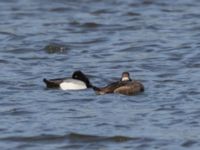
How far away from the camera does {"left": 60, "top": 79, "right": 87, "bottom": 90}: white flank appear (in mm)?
17234

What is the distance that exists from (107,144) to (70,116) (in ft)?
5.27

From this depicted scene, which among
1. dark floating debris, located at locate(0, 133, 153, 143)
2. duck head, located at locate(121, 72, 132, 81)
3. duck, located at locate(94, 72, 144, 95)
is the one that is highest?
duck head, located at locate(121, 72, 132, 81)

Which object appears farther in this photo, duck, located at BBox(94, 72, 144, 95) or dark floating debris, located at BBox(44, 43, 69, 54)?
dark floating debris, located at BBox(44, 43, 69, 54)

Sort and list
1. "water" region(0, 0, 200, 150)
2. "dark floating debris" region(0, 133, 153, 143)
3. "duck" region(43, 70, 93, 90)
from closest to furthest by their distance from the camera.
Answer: "dark floating debris" region(0, 133, 153, 143) < "water" region(0, 0, 200, 150) < "duck" region(43, 70, 93, 90)

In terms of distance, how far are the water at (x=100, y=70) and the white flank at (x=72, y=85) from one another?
203mm

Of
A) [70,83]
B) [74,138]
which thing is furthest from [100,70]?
[74,138]

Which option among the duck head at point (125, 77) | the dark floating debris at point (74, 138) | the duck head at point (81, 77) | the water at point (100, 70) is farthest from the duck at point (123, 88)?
the dark floating debris at point (74, 138)

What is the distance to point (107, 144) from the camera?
13.5 m

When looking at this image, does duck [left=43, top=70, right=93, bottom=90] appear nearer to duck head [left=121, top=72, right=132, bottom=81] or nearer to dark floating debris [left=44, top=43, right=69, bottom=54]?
duck head [left=121, top=72, right=132, bottom=81]

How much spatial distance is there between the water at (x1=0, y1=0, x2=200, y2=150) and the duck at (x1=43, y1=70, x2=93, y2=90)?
18cm

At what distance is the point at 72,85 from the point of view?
17.3 meters

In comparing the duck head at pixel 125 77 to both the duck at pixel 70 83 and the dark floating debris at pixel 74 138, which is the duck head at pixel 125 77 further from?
the dark floating debris at pixel 74 138

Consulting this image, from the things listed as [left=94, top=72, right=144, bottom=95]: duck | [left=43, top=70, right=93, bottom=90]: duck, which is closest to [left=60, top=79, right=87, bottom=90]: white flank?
[left=43, top=70, right=93, bottom=90]: duck

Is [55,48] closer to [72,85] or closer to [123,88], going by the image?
[72,85]
